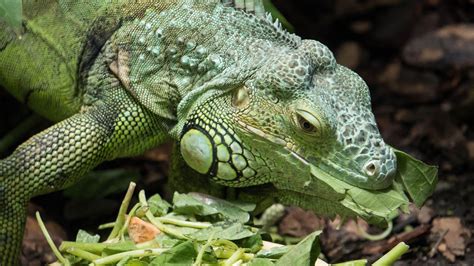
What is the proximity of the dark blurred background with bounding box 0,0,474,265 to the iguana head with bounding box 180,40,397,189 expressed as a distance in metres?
1.26

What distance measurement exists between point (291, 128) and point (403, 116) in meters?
3.14

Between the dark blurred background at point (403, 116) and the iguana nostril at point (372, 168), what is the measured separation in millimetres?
1268

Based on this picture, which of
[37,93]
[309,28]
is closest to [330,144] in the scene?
[37,93]

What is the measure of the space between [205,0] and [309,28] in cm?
330

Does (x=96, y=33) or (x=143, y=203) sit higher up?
(x=96, y=33)

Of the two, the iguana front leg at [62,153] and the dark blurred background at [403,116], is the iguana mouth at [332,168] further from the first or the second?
the dark blurred background at [403,116]

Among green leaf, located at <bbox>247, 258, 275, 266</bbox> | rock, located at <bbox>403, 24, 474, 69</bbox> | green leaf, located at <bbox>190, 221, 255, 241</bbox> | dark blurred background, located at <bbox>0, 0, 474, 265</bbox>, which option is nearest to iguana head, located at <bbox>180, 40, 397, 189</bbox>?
green leaf, located at <bbox>190, 221, 255, 241</bbox>

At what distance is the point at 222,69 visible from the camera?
3.89 m

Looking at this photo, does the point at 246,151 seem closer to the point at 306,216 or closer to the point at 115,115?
the point at 115,115

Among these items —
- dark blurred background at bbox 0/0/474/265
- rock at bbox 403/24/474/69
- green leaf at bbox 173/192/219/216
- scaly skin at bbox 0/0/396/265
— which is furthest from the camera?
rock at bbox 403/24/474/69

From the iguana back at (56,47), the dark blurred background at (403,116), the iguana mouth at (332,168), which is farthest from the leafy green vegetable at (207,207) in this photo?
the dark blurred background at (403,116)

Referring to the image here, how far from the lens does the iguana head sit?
3.62 m

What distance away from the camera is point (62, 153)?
399 cm

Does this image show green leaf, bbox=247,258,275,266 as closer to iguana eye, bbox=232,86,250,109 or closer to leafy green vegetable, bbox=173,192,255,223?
leafy green vegetable, bbox=173,192,255,223
